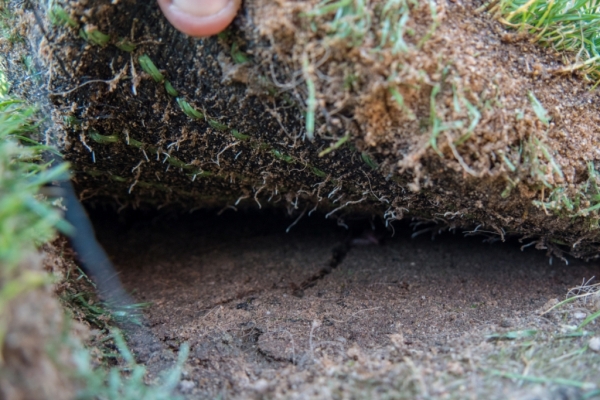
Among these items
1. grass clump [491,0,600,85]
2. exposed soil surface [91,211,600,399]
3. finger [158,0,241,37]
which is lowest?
exposed soil surface [91,211,600,399]

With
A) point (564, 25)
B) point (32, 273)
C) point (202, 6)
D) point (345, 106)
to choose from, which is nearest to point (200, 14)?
point (202, 6)

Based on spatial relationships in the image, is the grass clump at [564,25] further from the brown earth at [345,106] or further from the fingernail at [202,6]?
the fingernail at [202,6]

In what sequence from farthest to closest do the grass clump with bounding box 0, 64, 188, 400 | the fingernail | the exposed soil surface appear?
1. the exposed soil surface
2. the fingernail
3. the grass clump with bounding box 0, 64, 188, 400

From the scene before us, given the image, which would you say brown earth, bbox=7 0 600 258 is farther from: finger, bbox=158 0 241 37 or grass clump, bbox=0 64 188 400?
grass clump, bbox=0 64 188 400

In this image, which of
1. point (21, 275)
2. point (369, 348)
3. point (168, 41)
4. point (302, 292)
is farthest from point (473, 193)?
point (21, 275)

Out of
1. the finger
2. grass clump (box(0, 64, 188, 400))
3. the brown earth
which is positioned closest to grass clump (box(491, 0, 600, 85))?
the brown earth

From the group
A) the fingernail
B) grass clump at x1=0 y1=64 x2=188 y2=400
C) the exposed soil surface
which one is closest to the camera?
grass clump at x1=0 y1=64 x2=188 y2=400

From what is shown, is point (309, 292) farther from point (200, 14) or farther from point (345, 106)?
point (200, 14)

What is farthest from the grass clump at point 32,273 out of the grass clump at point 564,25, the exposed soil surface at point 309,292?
the grass clump at point 564,25
